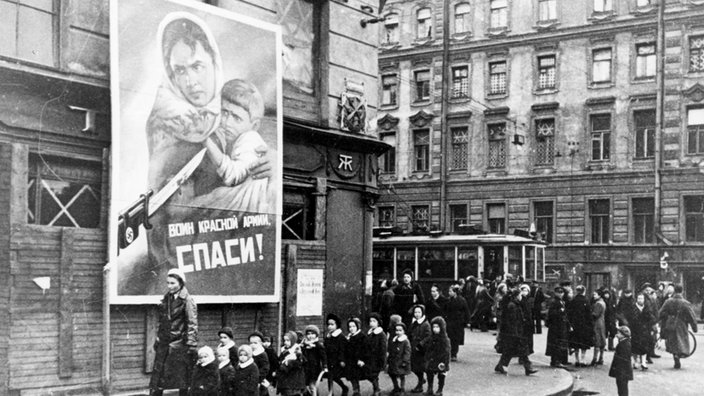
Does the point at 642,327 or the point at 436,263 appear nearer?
the point at 642,327

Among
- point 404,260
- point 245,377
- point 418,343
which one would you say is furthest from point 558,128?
point 245,377

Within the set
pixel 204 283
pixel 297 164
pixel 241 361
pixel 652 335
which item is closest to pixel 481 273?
pixel 652 335

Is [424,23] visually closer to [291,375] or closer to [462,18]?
[462,18]

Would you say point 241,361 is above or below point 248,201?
below

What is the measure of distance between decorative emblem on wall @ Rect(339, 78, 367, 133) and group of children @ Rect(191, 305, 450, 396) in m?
4.40

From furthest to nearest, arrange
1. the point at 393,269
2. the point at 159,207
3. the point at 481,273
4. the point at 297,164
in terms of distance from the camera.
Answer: the point at 393,269 → the point at 481,273 → the point at 297,164 → the point at 159,207

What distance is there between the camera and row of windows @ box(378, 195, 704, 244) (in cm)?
3422

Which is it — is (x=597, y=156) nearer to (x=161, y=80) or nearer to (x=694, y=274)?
(x=694, y=274)

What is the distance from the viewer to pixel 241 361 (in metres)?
9.51

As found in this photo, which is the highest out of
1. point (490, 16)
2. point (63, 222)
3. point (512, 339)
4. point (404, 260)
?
point (490, 16)

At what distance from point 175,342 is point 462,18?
33.4m

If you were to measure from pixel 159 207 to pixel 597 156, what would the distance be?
28.6m

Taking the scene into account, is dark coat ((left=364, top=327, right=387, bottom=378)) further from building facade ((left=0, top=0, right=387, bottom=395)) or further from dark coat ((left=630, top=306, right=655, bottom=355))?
dark coat ((left=630, top=306, right=655, bottom=355))

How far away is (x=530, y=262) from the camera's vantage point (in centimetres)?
2920
